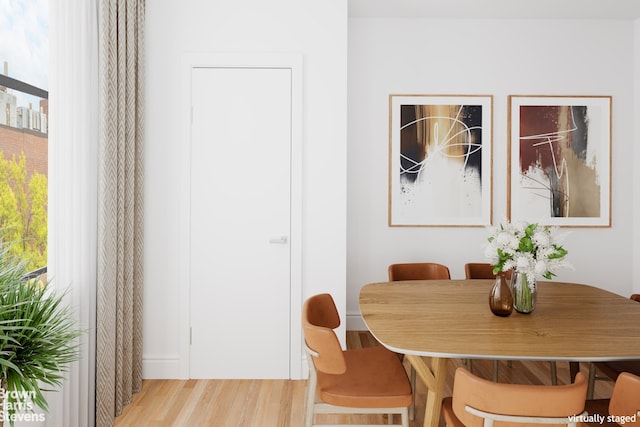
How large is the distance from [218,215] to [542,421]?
88.3 inches

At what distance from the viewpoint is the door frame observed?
2.95 meters

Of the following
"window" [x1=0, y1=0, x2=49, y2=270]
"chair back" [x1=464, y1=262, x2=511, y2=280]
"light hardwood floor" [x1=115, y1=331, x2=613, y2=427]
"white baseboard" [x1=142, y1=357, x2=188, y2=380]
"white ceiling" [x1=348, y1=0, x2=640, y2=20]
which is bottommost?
"light hardwood floor" [x1=115, y1=331, x2=613, y2=427]

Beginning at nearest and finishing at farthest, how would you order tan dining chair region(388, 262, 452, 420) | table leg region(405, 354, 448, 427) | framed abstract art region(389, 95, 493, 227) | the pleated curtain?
table leg region(405, 354, 448, 427), the pleated curtain, tan dining chair region(388, 262, 452, 420), framed abstract art region(389, 95, 493, 227)

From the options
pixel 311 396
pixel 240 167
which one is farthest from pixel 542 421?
pixel 240 167

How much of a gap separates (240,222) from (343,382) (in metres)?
1.41

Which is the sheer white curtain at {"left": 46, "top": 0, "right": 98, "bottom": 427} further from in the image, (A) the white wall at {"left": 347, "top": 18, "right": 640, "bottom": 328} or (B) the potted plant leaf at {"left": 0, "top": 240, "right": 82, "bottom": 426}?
(A) the white wall at {"left": 347, "top": 18, "right": 640, "bottom": 328}

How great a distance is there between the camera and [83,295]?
7.34ft

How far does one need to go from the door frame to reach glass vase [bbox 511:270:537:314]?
1421 mm

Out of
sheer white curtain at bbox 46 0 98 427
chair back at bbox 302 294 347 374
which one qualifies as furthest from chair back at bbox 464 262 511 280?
sheer white curtain at bbox 46 0 98 427

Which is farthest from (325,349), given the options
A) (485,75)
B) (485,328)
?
(485,75)

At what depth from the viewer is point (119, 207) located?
8.31 ft

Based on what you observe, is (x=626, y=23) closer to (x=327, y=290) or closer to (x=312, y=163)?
(x=312, y=163)

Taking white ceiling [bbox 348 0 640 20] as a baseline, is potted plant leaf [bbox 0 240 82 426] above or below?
below

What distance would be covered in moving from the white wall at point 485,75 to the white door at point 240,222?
107 centimetres
